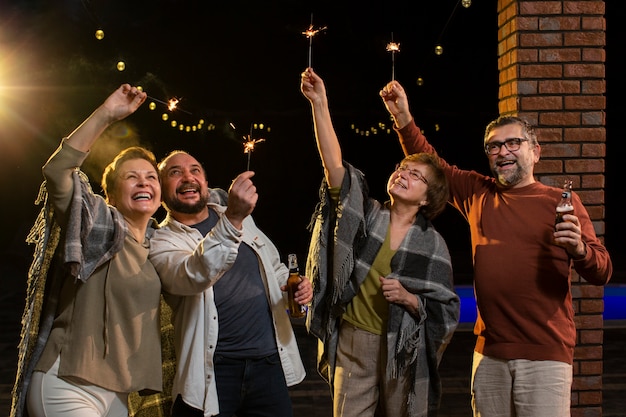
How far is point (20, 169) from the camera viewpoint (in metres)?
15.7

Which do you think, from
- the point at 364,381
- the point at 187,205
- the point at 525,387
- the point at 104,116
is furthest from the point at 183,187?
the point at 525,387

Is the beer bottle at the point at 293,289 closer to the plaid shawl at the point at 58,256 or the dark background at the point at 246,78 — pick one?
the plaid shawl at the point at 58,256

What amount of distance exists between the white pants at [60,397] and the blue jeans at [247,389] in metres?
0.48

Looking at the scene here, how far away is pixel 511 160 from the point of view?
134 inches

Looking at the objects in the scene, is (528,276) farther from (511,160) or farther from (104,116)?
(104,116)

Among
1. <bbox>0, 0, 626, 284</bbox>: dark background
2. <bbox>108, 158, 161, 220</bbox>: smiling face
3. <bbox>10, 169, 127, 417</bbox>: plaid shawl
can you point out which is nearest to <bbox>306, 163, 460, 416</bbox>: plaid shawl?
<bbox>108, 158, 161, 220</bbox>: smiling face

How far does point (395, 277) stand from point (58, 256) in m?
1.52

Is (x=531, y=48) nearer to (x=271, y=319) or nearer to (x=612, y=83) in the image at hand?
(x=271, y=319)

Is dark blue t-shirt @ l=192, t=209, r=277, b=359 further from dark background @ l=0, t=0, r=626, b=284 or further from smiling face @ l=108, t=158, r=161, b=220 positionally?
dark background @ l=0, t=0, r=626, b=284

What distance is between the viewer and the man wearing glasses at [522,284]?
10.7ft

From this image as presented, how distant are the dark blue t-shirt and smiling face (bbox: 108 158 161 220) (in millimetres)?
328

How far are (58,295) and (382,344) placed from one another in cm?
148

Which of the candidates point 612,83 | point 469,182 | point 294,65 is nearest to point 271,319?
point 469,182

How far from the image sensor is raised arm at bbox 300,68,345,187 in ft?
11.2
